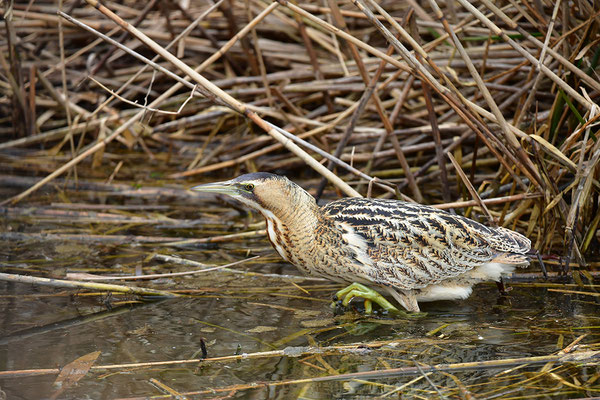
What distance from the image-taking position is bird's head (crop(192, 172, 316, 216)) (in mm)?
3297

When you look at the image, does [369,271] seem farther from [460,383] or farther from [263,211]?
[460,383]

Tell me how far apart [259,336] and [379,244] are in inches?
28.2

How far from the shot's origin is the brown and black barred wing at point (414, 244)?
330 cm

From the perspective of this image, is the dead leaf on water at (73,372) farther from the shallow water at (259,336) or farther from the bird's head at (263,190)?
the bird's head at (263,190)

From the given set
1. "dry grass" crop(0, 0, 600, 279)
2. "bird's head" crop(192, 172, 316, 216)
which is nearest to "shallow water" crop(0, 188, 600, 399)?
"bird's head" crop(192, 172, 316, 216)

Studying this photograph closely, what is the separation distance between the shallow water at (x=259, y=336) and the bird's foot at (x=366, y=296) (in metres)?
0.08

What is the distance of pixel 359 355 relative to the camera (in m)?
2.72

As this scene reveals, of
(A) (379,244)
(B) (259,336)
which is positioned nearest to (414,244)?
(A) (379,244)

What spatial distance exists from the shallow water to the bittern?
144 millimetres

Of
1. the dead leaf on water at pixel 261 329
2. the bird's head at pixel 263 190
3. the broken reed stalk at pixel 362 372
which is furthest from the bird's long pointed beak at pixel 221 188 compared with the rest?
the broken reed stalk at pixel 362 372

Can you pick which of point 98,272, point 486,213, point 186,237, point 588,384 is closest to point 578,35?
point 486,213

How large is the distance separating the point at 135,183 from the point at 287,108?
129cm

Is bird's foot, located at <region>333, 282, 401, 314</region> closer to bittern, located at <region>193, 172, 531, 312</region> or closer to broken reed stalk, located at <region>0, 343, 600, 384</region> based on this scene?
bittern, located at <region>193, 172, 531, 312</region>

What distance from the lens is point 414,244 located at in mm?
3344
